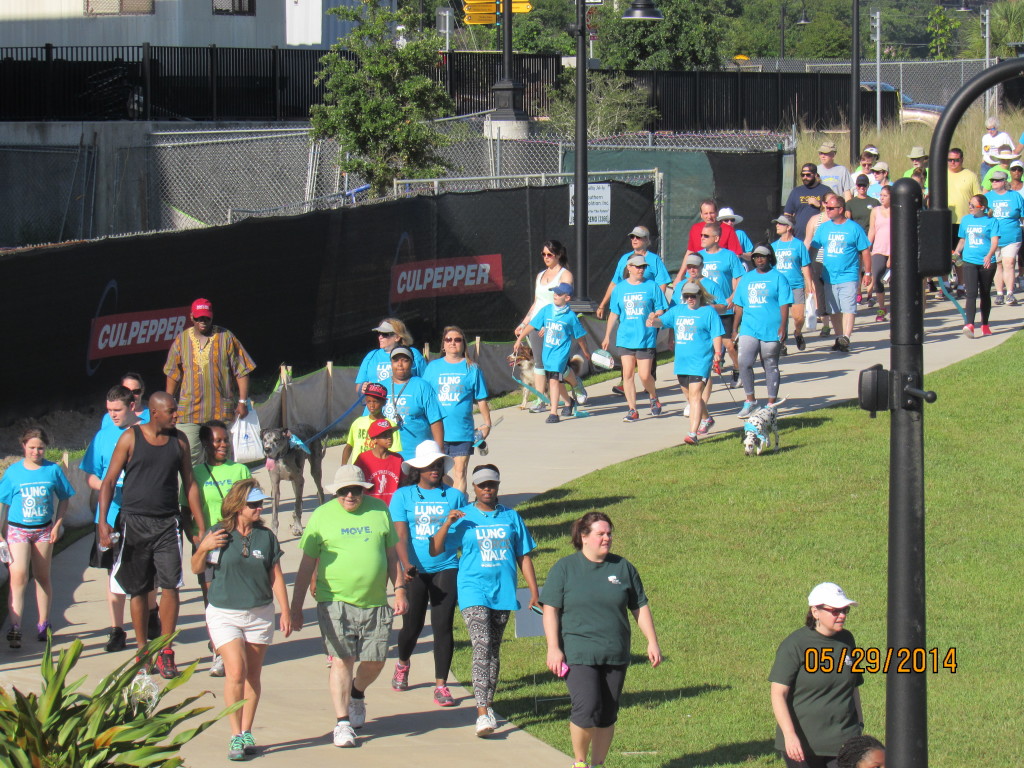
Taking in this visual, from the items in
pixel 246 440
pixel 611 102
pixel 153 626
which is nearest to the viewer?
pixel 153 626

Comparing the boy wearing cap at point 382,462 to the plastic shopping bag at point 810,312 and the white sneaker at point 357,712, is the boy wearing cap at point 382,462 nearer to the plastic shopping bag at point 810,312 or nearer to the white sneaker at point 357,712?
the white sneaker at point 357,712

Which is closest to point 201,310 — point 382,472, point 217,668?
point 382,472

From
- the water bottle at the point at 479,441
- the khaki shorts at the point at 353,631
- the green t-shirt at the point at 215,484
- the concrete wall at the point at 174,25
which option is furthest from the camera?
the concrete wall at the point at 174,25

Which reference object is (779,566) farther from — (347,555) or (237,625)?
(237,625)

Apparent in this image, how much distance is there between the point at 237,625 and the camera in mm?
7504

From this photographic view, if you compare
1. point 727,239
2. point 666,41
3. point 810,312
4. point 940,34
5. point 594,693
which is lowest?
point 594,693


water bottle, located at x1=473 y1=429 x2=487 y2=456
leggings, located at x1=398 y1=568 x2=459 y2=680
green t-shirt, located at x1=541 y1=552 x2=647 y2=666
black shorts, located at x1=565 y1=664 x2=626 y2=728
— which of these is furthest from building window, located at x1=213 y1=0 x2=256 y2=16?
black shorts, located at x1=565 y1=664 x2=626 y2=728

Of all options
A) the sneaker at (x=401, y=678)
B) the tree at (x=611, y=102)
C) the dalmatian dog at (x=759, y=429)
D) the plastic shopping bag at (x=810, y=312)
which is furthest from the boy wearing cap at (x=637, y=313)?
the tree at (x=611, y=102)

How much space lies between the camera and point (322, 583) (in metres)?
7.77

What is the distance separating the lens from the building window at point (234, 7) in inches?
1319

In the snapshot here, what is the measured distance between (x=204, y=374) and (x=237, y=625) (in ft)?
13.3

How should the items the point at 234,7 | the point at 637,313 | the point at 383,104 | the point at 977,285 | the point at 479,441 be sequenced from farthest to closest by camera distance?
the point at 234,7, the point at 383,104, the point at 977,285, the point at 637,313, the point at 479,441

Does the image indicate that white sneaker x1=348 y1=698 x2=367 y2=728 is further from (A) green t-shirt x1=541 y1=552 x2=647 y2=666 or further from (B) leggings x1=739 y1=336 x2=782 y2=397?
(B) leggings x1=739 y1=336 x2=782 y2=397

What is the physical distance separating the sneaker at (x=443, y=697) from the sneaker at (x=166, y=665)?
164 cm
